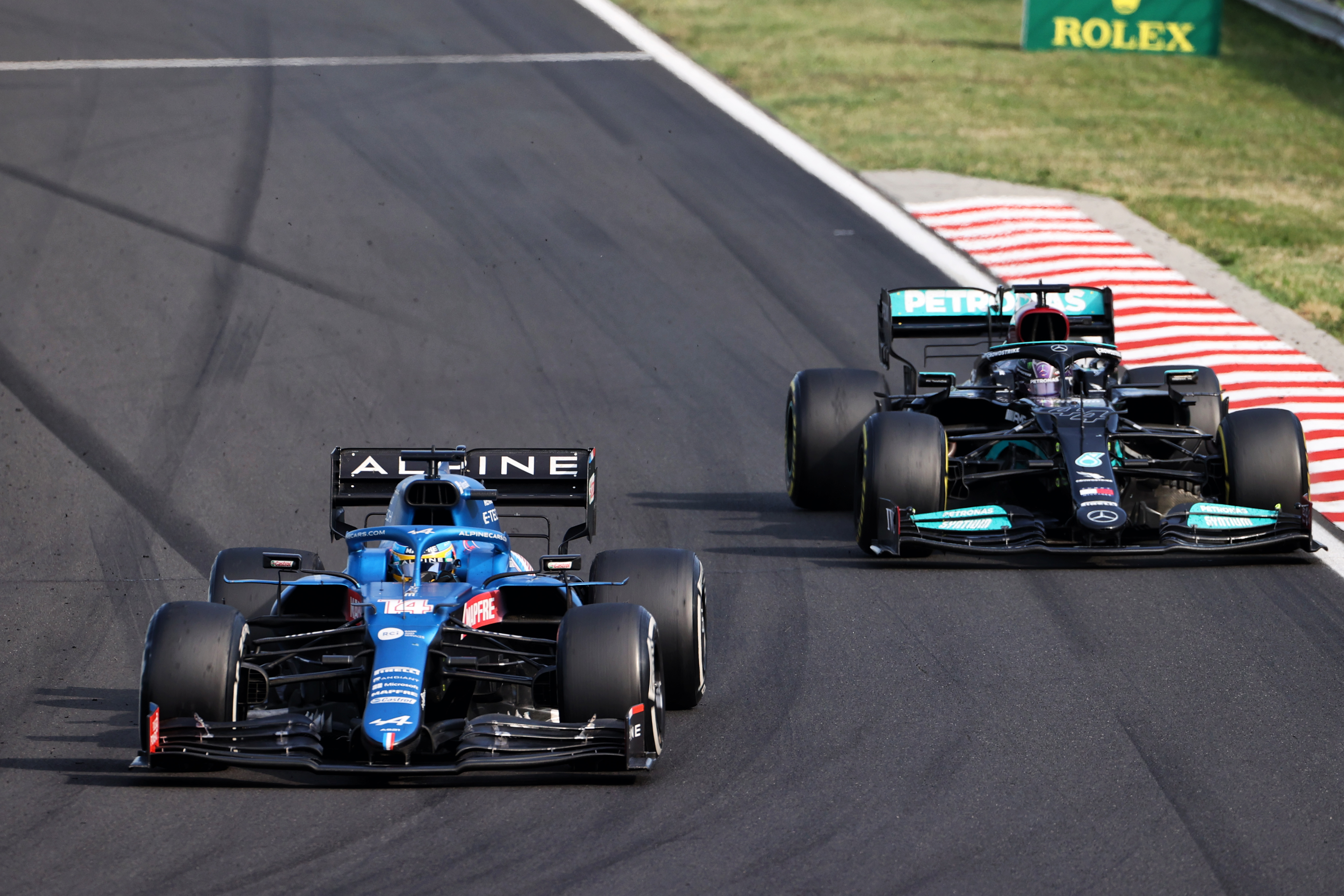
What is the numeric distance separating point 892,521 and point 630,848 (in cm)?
559

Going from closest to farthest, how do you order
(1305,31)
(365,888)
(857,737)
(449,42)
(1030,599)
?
1. (365,888)
2. (857,737)
3. (1030,599)
4. (449,42)
5. (1305,31)

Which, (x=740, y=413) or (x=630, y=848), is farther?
(x=740, y=413)

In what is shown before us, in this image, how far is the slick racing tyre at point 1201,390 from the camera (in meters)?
14.9

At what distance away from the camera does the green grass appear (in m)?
24.7

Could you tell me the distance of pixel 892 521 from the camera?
13180 mm

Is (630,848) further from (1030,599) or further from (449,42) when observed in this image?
(449,42)

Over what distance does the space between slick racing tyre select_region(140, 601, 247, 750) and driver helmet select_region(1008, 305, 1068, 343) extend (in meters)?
8.00

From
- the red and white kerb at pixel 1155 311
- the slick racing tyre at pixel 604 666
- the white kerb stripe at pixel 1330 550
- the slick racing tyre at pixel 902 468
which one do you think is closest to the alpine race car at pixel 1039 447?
the slick racing tyre at pixel 902 468

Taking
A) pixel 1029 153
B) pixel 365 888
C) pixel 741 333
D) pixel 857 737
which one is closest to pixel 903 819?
pixel 857 737

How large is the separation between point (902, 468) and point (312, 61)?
19955mm

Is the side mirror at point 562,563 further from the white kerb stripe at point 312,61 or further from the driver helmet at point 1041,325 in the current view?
the white kerb stripe at point 312,61

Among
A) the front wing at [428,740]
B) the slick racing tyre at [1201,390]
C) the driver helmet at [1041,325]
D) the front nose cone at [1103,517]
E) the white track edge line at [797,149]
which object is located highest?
the white track edge line at [797,149]

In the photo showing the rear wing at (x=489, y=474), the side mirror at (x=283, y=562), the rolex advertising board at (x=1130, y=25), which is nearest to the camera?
the side mirror at (x=283, y=562)

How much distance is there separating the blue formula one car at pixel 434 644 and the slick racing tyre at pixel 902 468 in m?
3.07
